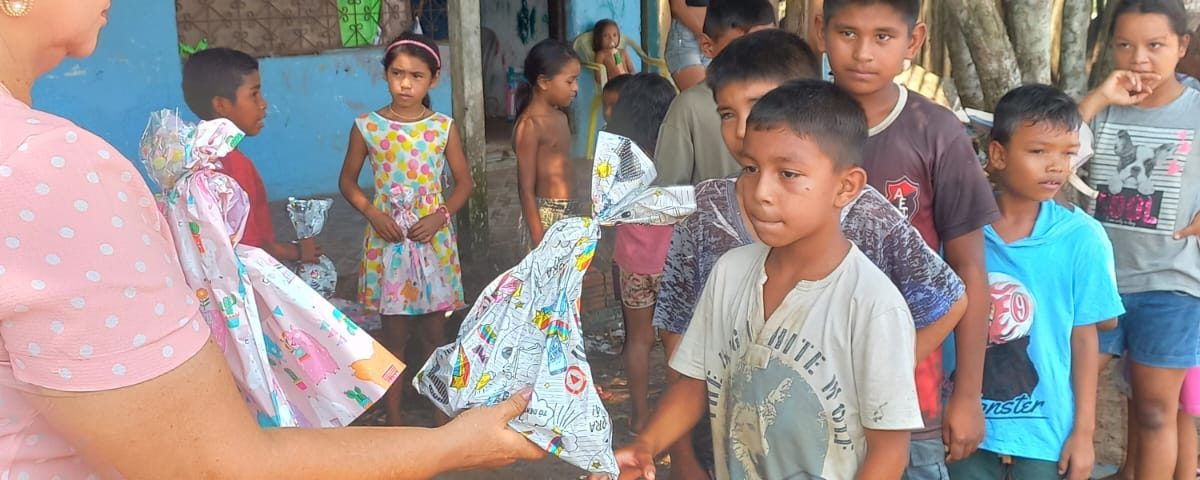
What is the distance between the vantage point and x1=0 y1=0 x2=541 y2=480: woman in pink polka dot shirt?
1.11m

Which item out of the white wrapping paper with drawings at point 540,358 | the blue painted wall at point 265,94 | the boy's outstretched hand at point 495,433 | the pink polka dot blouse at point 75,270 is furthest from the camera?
the blue painted wall at point 265,94

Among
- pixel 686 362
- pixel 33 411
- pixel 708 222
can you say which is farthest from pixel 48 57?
pixel 708 222

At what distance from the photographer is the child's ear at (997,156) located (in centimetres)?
277

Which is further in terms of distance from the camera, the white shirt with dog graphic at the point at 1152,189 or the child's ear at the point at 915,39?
the white shirt with dog graphic at the point at 1152,189

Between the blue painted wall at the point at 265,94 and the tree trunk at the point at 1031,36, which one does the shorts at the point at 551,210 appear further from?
the blue painted wall at the point at 265,94

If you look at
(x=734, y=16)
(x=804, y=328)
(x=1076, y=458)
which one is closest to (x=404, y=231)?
(x=734, y=16)

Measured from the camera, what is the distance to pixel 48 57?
1.30m

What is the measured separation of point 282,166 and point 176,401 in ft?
21.3

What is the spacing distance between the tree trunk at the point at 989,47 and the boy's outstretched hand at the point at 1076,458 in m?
1.88

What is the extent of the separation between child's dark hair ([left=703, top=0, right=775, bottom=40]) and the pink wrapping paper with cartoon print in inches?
104

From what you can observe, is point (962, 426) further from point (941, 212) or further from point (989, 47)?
point (989, 47)

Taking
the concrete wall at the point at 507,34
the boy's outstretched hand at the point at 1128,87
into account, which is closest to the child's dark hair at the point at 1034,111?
the boy's outstretched hand at the point at 1128,87

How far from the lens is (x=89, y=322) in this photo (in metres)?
1.12

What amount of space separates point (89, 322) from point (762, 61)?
1.96 metres
